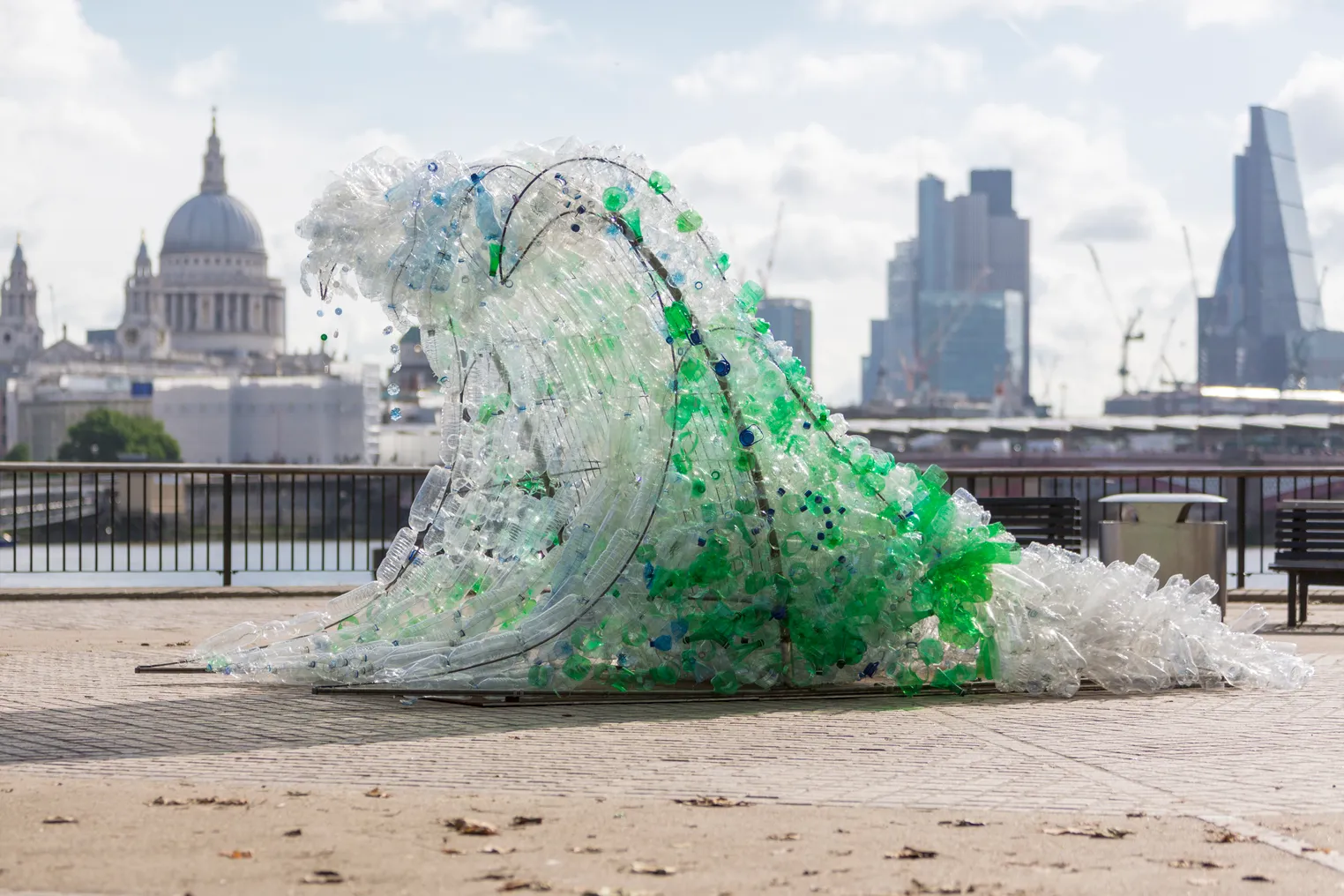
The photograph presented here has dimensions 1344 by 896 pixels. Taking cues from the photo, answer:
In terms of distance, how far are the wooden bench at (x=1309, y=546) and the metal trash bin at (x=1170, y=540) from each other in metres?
1.24

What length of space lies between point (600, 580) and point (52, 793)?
11.2 feet

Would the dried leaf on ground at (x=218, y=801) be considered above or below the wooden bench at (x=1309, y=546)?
below

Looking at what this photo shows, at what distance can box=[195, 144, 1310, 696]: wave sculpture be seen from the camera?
32.3ft

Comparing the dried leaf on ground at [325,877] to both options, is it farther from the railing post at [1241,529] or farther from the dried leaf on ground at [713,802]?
the railing post at [1241,529]

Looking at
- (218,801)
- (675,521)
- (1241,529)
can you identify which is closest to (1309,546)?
(1241,529)

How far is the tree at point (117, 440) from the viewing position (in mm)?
152250

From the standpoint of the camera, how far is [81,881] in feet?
18.0

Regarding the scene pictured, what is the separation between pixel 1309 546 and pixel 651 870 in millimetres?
9867

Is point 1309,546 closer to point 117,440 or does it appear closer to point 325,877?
point 325,877

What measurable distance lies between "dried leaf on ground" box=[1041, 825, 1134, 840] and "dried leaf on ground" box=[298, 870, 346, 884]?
2.10 metres

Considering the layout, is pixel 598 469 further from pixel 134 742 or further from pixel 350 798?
pixel 350 798

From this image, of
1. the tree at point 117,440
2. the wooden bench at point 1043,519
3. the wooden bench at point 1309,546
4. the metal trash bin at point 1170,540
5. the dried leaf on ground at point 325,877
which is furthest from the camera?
the tree at point 117,440

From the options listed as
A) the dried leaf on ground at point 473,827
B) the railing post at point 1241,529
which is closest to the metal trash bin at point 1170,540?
the railing post at point 1241,529

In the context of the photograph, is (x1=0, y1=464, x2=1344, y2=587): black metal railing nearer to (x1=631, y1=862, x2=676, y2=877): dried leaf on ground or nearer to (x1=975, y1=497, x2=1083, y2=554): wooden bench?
(x1=975, y1=497, x2=1083, y2=554): wooden bench
